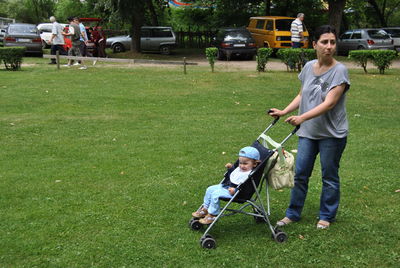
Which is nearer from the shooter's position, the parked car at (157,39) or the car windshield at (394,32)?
the car windshield at (394,32)

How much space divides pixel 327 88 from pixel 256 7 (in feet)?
108

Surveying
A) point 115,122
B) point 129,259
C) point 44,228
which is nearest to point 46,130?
point 115,122

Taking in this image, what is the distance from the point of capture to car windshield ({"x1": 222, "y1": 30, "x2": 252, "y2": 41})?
952 inches

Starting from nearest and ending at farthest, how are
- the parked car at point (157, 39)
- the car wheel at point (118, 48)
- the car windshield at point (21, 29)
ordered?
the car windshield at point (21, 29)
the parked car at point (157, 39)
the car wheel at point (118, 48)

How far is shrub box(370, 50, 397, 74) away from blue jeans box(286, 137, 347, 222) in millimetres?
13055

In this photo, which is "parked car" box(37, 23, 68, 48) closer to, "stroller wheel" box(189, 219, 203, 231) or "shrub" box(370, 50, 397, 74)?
"shrub" box(370, 50, 397, 74)

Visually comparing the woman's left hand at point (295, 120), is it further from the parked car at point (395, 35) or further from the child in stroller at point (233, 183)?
the parked car at point (395, 35)

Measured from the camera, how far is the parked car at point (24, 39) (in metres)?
23.1

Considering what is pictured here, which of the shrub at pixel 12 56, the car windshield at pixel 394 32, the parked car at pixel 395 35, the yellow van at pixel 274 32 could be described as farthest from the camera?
the car windshield at pixel 394 32

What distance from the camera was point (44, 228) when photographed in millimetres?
4969

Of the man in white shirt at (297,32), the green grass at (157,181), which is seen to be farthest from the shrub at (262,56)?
the green grass at (157,181)

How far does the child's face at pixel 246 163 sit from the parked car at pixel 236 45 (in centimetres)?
→ 1955

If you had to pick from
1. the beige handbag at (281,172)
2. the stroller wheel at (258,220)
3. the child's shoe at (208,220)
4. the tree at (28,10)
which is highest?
the tree at (28,10)

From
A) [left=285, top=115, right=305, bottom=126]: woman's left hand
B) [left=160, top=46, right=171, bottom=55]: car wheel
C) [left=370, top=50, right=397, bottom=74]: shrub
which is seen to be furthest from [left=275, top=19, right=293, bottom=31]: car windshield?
[left=285, top=115, right=305, bottom=126]: woman's left hand
